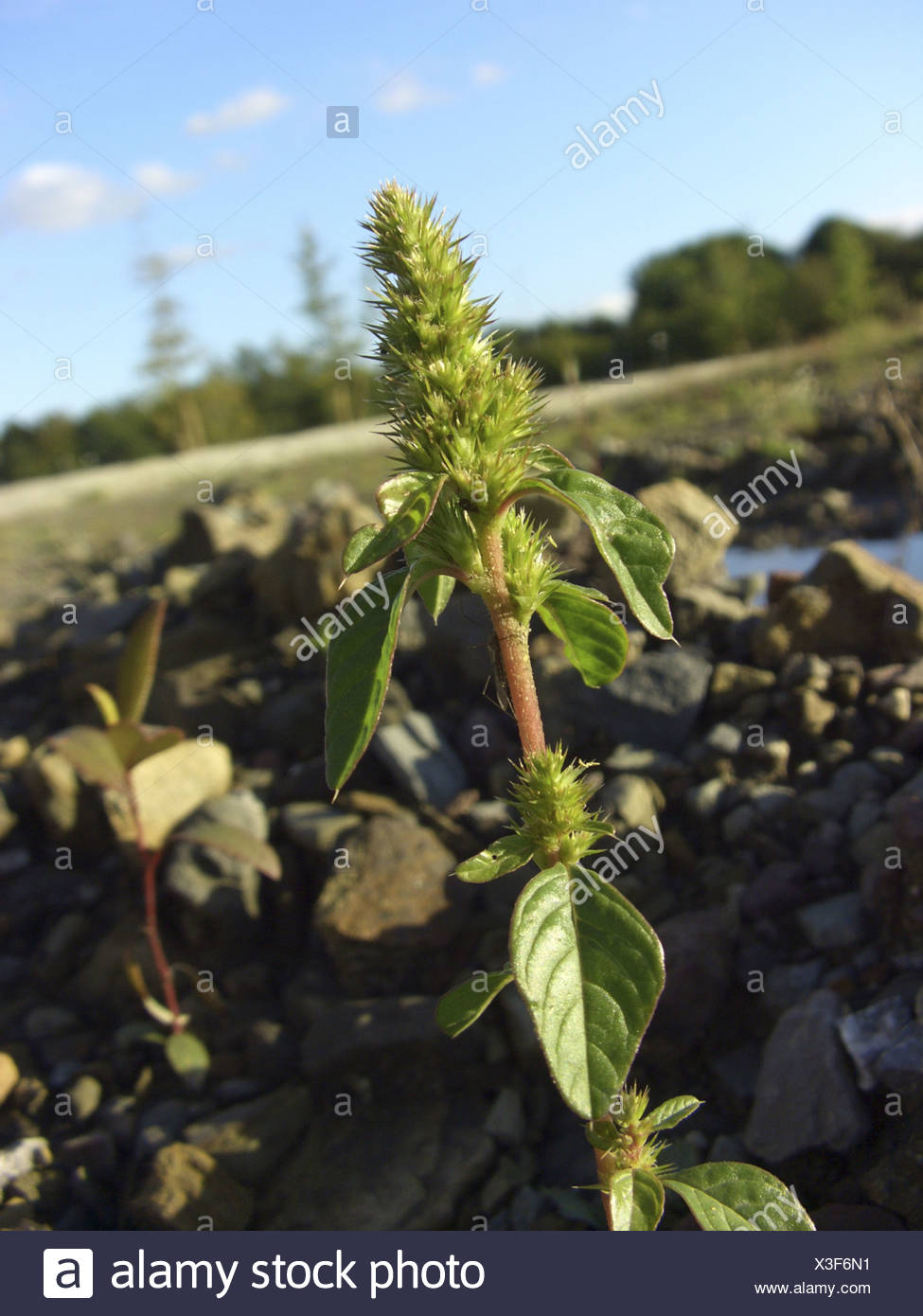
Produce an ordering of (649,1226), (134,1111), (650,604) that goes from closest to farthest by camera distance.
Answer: (650,604) < (649,1226) < (134,1111)

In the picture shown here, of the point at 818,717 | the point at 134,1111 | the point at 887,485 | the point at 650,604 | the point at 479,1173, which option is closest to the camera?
the point at 650,604

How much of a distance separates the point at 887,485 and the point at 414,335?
735 cm

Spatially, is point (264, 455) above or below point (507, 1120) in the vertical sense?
above

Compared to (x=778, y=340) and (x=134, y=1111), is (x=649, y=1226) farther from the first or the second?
(x=778, y=340)

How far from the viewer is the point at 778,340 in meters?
20.4

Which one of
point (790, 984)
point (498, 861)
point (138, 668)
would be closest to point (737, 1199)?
point (498, 861)

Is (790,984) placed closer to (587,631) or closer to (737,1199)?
(737,1199)

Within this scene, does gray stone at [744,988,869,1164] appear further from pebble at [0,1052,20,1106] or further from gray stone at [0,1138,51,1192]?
pebble at [0,1052,20,1106]

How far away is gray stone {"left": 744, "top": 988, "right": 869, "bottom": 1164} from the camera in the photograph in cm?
231

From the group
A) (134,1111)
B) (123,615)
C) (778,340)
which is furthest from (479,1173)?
(778,340)

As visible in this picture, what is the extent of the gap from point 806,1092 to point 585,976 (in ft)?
4.06

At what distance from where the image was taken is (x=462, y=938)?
10.0ft

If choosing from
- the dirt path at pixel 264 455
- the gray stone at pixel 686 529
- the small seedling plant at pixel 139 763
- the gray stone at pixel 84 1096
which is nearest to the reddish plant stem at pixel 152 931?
the small seedling plant at pixel 139 763
